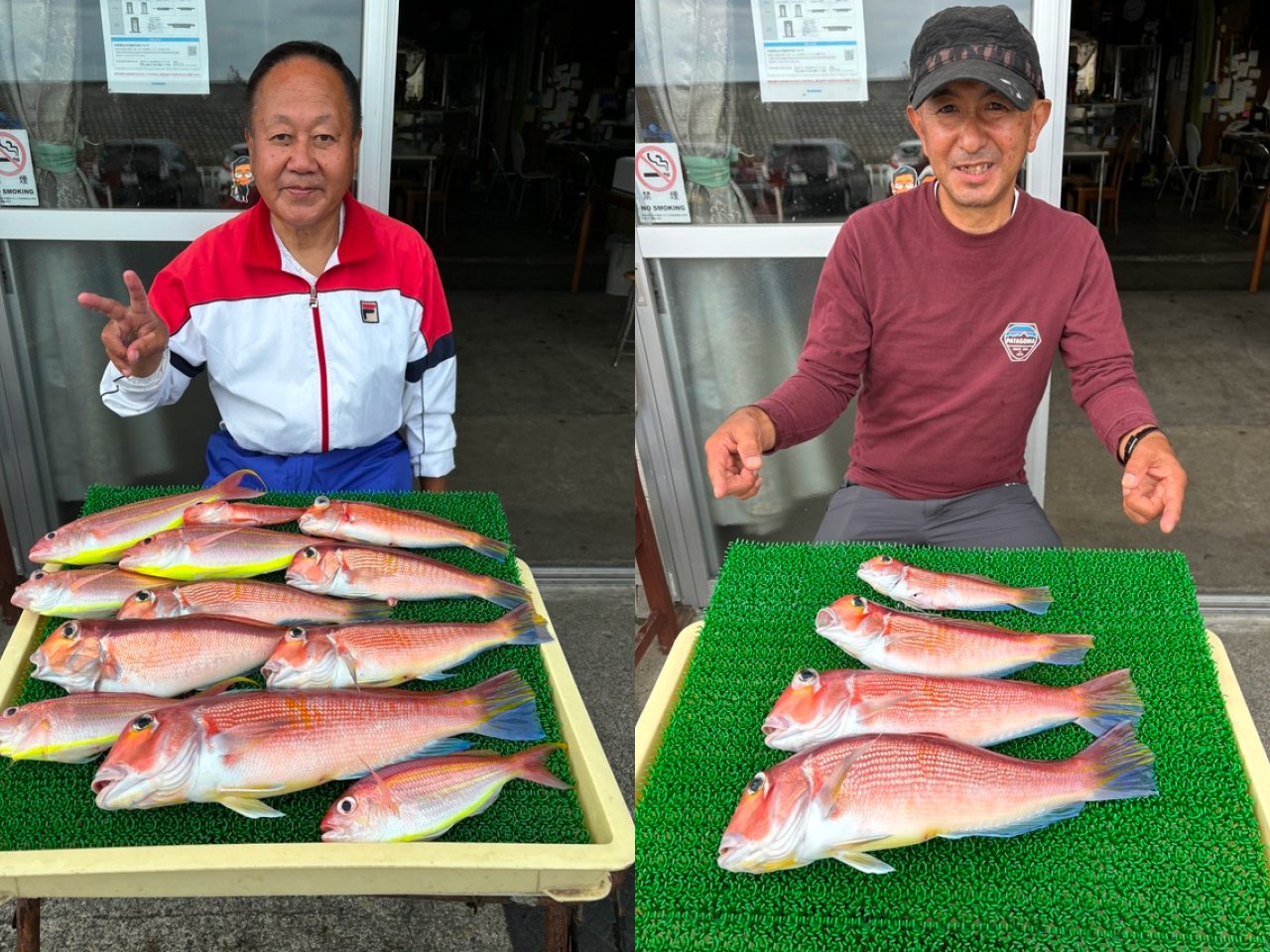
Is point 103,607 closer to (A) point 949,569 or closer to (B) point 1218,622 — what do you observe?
(A) point 949,569

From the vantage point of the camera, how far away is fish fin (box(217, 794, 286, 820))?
1370 millimetres

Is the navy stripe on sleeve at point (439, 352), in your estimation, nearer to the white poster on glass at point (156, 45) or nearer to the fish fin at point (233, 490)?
the fish fin at point (233, 490)

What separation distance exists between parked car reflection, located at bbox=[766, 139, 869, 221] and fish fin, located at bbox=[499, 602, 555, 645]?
6.94 ft

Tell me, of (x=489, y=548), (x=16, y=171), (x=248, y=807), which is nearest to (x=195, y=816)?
(x=248, y=807)

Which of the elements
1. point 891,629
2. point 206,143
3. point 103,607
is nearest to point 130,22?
point 206,143

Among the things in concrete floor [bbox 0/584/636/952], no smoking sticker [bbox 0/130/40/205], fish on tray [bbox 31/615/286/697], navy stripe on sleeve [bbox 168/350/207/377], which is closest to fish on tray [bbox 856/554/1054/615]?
fish on tray [bbox 31/615/286/697]

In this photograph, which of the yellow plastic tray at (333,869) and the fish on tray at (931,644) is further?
the fish on tray at (931,644)

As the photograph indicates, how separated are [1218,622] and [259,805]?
348 centimetres

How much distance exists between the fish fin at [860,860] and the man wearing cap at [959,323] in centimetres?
123

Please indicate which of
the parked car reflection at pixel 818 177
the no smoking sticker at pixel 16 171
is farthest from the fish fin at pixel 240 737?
the no smoking sticker at pixel 16 171

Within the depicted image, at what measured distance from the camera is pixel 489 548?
2.11 m

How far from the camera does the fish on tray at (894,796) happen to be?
3.91 feet

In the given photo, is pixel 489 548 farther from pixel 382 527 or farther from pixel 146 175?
pixel 146 175

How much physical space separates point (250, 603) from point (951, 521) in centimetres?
157
